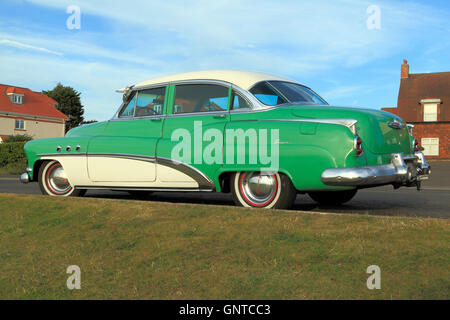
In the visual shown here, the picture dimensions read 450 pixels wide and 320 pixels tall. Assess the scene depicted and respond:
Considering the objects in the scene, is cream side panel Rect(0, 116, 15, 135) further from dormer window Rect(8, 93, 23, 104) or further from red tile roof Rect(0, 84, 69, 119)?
dormer window Rect(8, 93, 23, 104)

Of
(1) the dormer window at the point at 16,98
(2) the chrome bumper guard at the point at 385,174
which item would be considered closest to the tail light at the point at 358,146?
(2) the chrome bumper guard at the point at 385,174

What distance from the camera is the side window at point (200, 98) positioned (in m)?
6.64

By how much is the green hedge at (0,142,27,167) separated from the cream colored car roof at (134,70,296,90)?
2483 centimetres

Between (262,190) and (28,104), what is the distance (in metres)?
55.4

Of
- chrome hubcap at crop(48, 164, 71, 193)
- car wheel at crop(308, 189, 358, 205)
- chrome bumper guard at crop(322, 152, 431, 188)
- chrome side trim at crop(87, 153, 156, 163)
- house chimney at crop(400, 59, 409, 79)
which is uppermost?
house chimney at crop(400, 59, 409, 79)

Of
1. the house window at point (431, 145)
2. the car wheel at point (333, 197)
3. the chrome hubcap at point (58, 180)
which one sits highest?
the house window at point (431, 145)

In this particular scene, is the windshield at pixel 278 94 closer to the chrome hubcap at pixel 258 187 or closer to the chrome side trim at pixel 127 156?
the chrome hubcap at pixel 258 187

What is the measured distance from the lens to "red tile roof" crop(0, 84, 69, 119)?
5278 cm

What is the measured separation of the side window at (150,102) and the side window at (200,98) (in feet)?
0.94

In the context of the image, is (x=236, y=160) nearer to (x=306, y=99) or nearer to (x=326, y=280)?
(x=306, y=99)

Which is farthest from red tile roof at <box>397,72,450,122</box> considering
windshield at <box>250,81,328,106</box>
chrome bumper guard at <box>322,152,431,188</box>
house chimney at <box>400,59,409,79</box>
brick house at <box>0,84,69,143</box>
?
brick house at <box>0,84,69,143</box>

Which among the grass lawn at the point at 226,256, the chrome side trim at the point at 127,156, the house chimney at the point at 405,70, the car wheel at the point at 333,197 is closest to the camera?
the grass lawn at the point at 226,256
